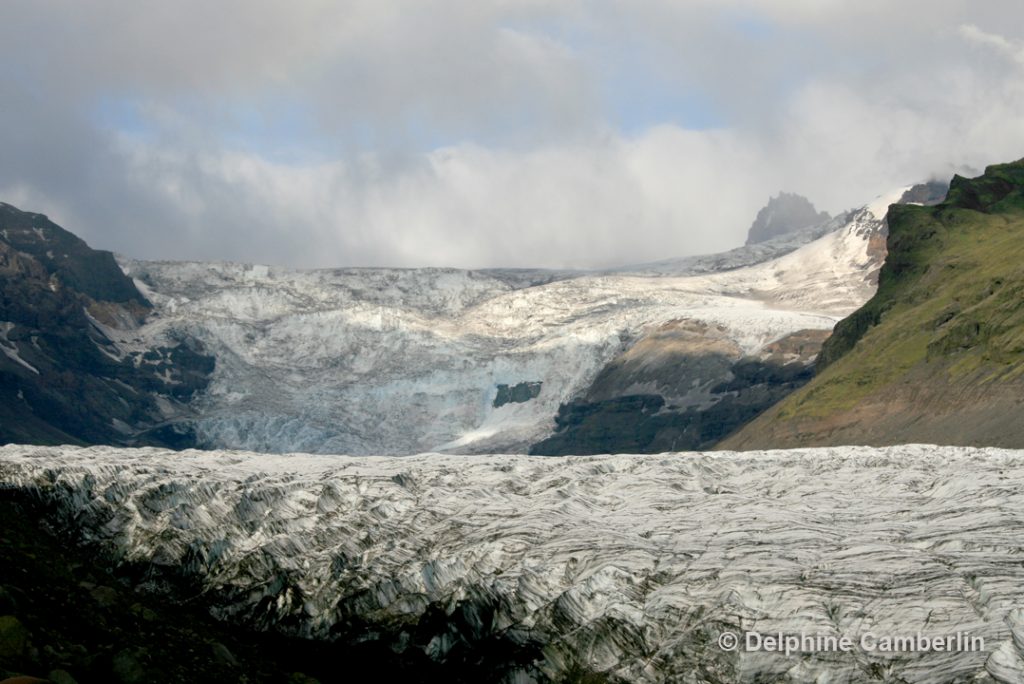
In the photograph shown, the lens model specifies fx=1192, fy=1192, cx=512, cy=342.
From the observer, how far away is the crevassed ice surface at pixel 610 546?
38.8 metres

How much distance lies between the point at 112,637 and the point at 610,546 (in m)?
19.6

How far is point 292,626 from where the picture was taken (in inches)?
1874

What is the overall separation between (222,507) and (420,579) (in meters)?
12.1

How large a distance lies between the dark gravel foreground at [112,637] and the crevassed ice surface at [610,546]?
145cm

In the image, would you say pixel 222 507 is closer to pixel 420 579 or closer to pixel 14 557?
pixel 420 579

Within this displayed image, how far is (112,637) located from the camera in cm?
3403

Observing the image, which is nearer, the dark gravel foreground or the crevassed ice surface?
the dark gravel foreground

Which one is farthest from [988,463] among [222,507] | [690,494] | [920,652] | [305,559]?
[222,507]

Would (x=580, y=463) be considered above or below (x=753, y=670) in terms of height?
above

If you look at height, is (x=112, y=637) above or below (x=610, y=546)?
below

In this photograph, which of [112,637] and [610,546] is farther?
[610,546]

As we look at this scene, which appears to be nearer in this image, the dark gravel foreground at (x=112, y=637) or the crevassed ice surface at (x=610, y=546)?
the dark gravel foreground at (x=112, y=637)

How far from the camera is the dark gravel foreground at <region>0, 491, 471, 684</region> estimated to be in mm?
29641

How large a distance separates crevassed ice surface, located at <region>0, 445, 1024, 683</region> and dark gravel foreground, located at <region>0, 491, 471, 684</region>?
145 cm
